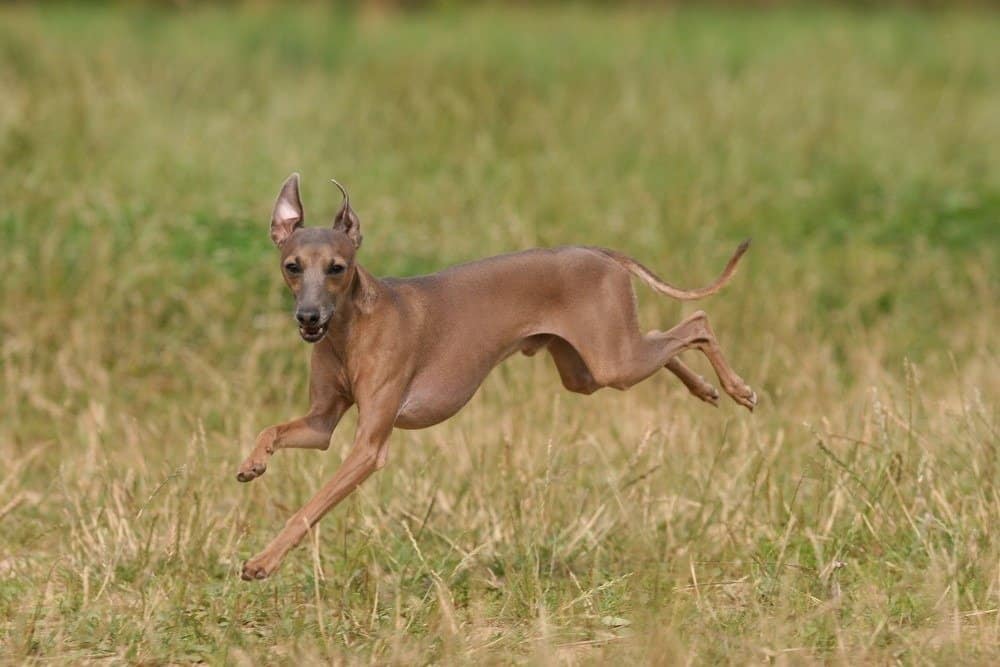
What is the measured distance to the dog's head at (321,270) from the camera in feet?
16.9

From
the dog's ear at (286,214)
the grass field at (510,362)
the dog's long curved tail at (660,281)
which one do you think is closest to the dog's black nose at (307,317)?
the dog's ear at (286,214)

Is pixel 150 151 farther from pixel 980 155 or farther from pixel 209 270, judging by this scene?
pixel 980 155

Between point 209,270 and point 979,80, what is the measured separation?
10369 millimetres

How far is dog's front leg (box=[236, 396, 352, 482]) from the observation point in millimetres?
5297

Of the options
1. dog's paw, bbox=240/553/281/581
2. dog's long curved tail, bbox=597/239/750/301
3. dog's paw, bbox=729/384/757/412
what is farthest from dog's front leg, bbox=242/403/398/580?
dog's paw, bbox=729/384/757/412

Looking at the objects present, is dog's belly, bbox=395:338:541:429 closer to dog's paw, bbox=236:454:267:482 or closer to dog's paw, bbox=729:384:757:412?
A: dog's paw, bbox=236:454:267:482

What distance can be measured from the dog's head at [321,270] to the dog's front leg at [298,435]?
37cm

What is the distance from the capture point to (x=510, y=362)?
29.7 feet

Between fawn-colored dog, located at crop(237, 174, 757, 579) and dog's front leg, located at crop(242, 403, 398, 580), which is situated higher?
fawn-colored dog, located at crop(237, 174, 757, 579)

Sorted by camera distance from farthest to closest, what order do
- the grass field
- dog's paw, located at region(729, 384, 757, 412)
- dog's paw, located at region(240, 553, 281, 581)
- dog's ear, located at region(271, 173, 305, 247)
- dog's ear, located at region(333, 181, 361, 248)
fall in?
dog's paw, located at region(729, 384, 757, 412) < the grass field < dog's ear, located at region(271, 173, 305, 247) < dog's ear, located at region(333, 181, 361, 248) < dog's paw, located at region(240, 553, 281, 581)

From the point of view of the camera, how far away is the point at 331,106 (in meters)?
14.0

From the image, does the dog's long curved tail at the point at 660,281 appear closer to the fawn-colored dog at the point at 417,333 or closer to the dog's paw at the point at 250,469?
the fawn-colored dog at the point at 417,333

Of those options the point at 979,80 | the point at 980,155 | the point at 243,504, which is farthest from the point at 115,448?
the point at 979,80

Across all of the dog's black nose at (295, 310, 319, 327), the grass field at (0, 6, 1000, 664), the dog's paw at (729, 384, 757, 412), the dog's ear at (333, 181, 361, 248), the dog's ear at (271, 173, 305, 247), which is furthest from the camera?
the dog's paw at (729, 384, 757, 412)
